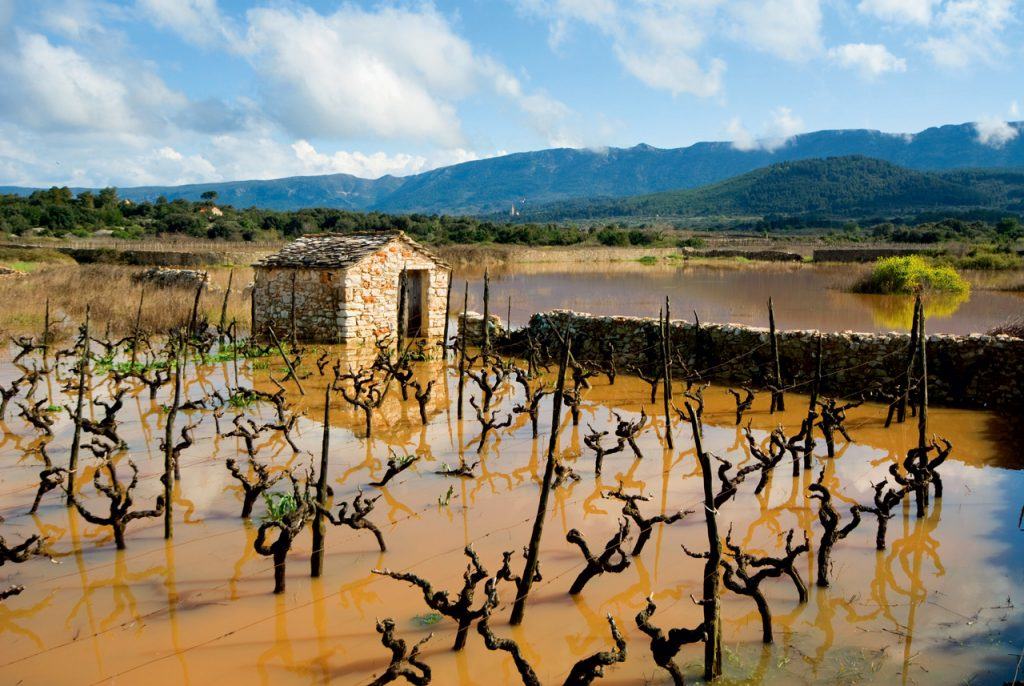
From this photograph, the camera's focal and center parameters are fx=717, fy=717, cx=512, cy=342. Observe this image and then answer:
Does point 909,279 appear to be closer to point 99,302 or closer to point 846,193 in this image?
point 99,302

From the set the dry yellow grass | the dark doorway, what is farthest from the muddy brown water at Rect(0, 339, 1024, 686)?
the dry yellow grass

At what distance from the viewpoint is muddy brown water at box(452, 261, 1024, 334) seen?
955 inches

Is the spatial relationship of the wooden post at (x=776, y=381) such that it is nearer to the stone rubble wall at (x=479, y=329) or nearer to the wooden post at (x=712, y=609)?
the wooden post at (x=712, y=609)

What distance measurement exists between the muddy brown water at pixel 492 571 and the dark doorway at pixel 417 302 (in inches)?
423

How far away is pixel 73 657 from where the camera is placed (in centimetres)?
Result: 545

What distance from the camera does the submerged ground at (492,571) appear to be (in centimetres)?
543

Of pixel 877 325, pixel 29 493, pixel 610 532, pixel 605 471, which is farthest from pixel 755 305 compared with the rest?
pixel 29 493

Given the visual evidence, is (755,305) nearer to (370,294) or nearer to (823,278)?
(823,278)

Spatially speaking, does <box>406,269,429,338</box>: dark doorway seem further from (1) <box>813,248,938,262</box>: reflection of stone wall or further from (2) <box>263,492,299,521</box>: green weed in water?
(1) <box>813,248,938,262</box>: reflection of stone wall

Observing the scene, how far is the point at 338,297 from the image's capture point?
63.3ft

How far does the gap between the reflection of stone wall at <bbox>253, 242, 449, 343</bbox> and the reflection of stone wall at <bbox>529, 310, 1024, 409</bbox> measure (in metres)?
5.59

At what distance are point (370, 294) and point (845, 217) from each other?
347 ft

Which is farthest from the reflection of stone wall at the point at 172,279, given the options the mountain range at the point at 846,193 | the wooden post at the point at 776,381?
the mountain range at the point at 846,193

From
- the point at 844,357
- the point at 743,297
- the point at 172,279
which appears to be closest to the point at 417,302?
the point at 172,279
